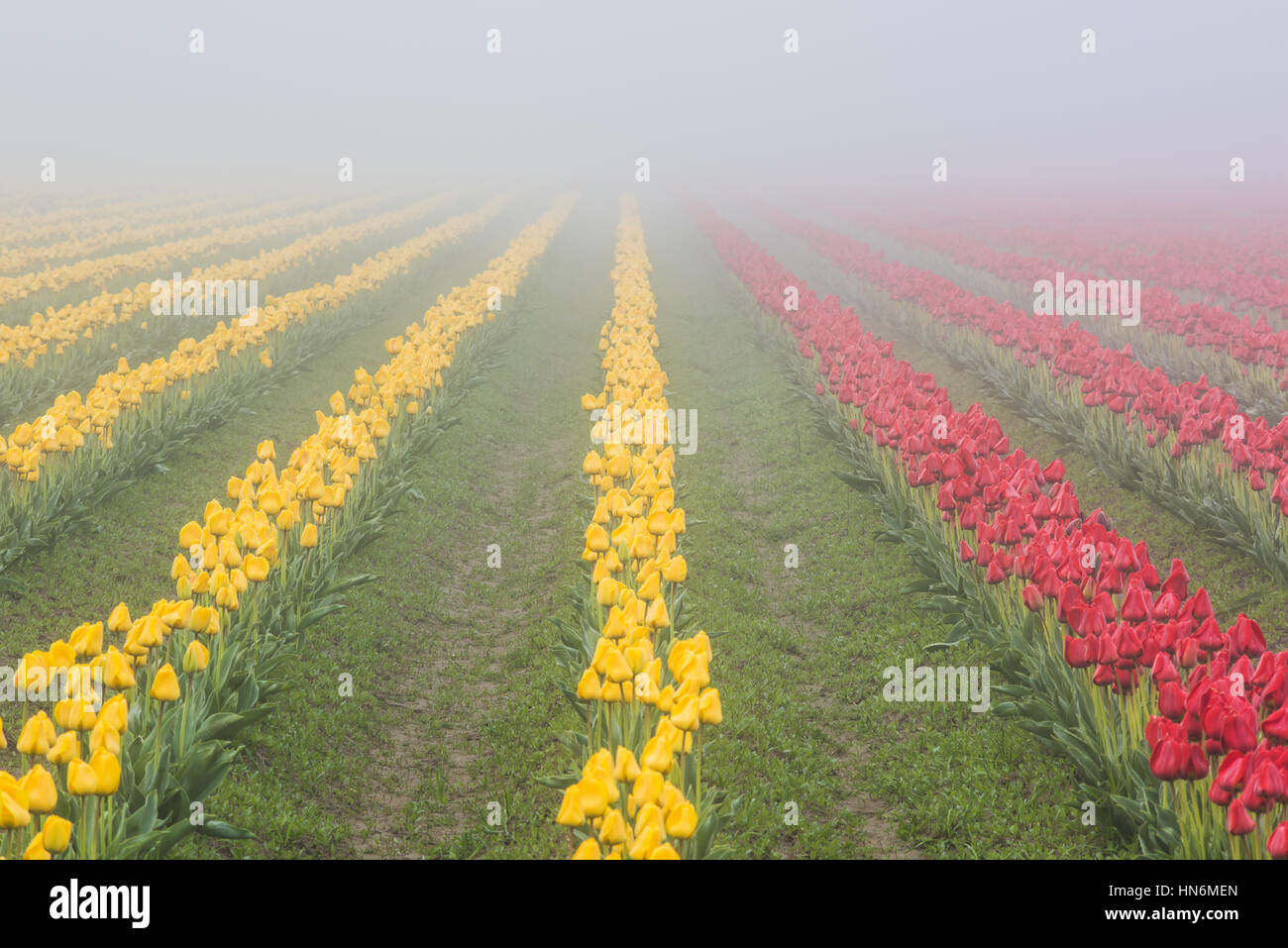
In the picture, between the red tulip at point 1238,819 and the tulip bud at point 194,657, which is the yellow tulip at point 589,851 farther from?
the tulip bud at point 194,657

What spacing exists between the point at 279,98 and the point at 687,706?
115 metres

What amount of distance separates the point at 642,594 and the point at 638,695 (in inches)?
42.0

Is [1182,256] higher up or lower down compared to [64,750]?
higher up

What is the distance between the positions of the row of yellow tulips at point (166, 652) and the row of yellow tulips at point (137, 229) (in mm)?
18417

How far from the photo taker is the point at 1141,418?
10000 mm

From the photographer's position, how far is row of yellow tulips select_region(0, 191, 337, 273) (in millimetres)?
23578

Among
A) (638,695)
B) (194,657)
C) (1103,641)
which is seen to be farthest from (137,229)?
(1103,641)

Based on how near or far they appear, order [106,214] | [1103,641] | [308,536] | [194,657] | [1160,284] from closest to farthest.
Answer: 1. [1103,641]
2. [194,657]
3. [308,536]
4. [1160,284]
5. [106,214]

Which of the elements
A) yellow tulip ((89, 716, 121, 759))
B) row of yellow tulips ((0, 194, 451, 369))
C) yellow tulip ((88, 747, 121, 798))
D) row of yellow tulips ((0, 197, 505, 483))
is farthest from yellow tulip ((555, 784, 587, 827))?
row of yellow tulips ((0, 194, 451, 369))

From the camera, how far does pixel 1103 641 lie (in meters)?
4.59

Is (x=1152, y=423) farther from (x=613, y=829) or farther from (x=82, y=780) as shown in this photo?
(x=82, y=780)

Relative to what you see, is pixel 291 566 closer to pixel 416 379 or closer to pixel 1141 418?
pixel 416 379

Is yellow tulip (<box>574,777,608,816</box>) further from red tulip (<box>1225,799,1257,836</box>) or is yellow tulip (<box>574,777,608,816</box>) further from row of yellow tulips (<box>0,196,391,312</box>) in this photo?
row of yellow tulips (<box>0,196,391,312</box>)

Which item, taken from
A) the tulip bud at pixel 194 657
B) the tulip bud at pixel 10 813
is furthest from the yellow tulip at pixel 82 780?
the tulip bud at pixel 194 657
